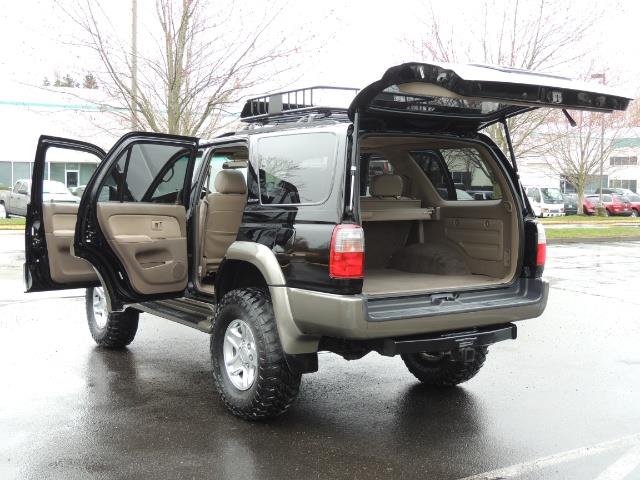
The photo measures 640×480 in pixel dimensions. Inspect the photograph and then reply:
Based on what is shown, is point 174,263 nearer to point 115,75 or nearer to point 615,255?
point 115,75

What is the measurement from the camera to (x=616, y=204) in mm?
38000

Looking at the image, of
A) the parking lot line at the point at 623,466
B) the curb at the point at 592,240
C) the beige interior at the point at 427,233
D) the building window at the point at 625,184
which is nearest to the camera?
the parking lot line at the point at 623,466

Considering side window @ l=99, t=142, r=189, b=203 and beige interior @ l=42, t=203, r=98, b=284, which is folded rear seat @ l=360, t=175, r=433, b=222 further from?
beige interior @ l=42, t=203, r=98, b=284

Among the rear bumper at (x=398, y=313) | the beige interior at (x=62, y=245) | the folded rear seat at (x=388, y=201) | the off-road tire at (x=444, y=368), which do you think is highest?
the folded rear seat at (x=388, y=201)

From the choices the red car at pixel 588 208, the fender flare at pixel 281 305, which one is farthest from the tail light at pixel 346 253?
the red car at pixel 588 208

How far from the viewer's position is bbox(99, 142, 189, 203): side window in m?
5.72

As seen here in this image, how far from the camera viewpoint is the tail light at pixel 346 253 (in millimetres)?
4262

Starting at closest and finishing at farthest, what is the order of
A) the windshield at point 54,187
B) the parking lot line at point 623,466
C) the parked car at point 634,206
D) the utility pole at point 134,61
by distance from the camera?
1. the parking lot line at point 623,466
2. the utility pole at point 134,61
3. the windshield at point 54,187
4. the parked car at point 634,206

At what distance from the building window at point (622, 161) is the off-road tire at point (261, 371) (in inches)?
1743

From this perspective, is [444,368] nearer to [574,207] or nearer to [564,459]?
[564,459]

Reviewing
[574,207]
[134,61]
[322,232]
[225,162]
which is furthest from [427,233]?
[574,207]

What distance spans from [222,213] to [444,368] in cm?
219

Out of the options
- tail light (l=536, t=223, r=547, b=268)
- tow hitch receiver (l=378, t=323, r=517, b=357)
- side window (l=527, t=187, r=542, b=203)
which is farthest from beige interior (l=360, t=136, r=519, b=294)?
side window (l=527, t=187, r=542, b=203)

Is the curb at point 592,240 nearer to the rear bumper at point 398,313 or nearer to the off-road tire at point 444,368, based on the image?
the off-road tire at point 444,368
